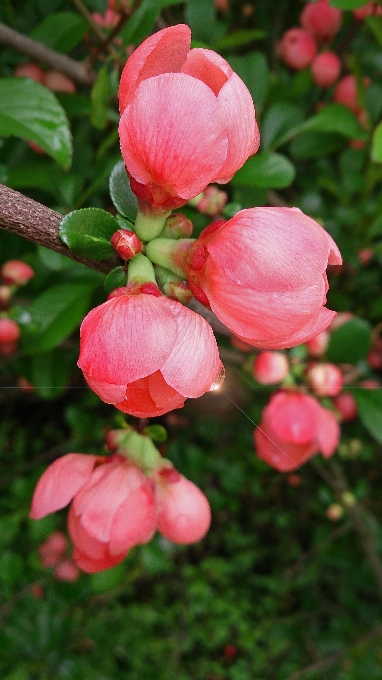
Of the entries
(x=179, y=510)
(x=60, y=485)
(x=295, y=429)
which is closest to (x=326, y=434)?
(x=295, y=429)

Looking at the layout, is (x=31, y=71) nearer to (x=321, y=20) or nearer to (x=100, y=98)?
(x=100, y=98)

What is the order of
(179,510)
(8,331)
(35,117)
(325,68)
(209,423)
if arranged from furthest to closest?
(209,423)
(325,68)
(8,331)
(35,117)
(179,510)

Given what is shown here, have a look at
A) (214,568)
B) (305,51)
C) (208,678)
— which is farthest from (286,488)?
(305,51)

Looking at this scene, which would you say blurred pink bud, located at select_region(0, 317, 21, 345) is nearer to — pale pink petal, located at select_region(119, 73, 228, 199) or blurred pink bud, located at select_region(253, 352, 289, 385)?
blurred pink bud, located at select_region(253, 352, 289, 385)

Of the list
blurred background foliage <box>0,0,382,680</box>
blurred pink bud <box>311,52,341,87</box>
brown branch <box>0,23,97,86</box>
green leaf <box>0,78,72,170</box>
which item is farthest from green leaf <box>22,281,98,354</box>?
blurred pink bud <box>311,52,341,87</box>

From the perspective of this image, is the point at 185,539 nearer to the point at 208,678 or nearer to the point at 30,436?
the point at 30,436

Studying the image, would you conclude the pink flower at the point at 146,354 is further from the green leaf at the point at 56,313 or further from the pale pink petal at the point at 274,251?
the green leaf at the point at 56,313
